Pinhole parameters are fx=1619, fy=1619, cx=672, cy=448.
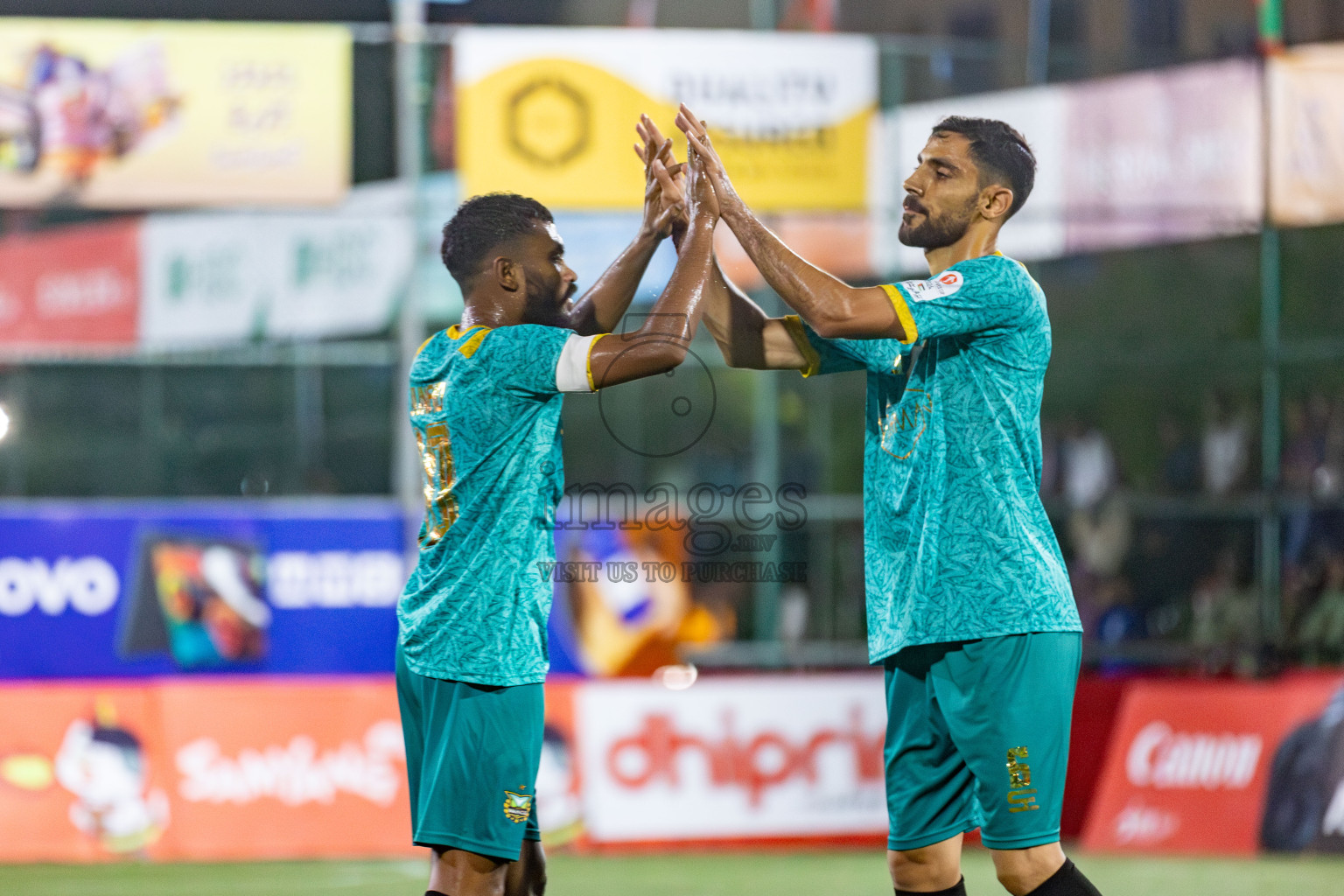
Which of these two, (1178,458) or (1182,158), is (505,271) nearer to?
(1182,158)

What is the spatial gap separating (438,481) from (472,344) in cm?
34

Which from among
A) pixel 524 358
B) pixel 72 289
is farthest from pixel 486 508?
pixel 72 289

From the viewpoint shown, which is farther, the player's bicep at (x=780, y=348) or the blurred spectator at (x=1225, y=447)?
the blurred spectator at (x=1225, y=447)

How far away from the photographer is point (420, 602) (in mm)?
3750

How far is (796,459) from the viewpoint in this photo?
11414 millimetres

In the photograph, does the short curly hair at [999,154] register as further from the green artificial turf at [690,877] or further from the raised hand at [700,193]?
the green artificial turf at [690,877]

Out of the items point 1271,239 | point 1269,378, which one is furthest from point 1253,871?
point 1271,239

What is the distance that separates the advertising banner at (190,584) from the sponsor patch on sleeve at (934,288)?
6.74 m

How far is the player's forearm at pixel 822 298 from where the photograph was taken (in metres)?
3.58

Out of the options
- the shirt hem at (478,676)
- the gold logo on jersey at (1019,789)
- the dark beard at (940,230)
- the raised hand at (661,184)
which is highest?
the raised hand at (661,184)

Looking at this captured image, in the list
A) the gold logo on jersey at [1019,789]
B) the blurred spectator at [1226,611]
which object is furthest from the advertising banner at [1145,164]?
the gold logo on jersey at [1019,789]

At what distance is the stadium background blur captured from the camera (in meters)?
8.80

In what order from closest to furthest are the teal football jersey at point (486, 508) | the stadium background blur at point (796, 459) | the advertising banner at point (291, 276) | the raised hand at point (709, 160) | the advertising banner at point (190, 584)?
the teal football jersey at point (486, 508)
the raised hand at point (709, 160)
the stadium background blur at point (796, 459)
the advertising banner at point (190, 584)
the advertising banner at point (291, 276)

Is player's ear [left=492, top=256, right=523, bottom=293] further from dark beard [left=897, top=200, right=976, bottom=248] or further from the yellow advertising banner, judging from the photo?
the yellow advertising banner
